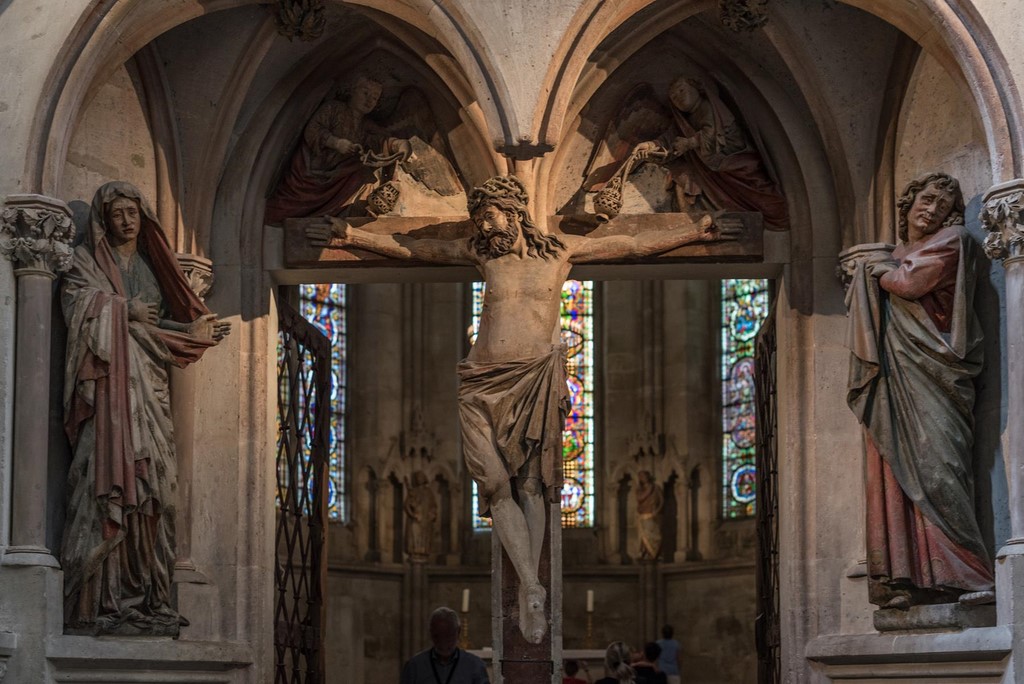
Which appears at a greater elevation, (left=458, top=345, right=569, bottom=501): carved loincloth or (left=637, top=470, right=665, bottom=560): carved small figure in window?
(left=458, top=345, right=569, bottom=501): carved loincloth

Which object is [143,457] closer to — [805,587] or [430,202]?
[430,202]

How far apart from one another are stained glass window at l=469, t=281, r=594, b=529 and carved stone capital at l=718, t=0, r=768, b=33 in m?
7.75

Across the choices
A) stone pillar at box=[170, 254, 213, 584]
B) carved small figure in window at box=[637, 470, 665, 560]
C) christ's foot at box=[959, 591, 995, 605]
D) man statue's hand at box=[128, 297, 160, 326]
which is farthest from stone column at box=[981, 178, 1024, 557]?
carved small figure in window at box=[637, 470, 665, 560]

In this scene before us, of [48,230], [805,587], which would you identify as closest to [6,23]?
[48,230]

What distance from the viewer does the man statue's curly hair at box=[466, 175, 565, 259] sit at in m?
10.9

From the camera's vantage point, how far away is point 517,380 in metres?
10.7

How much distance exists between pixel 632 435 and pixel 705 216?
7.32 metres

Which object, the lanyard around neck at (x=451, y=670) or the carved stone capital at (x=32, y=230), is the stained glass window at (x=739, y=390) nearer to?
the lanyard around neck at (x=451, y=670)

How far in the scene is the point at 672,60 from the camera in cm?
1199

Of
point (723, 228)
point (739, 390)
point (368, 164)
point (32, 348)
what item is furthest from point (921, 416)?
point (739, 390)

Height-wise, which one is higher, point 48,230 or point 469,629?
point 48,230

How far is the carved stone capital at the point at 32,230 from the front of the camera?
986cm

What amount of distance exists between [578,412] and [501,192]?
8438mm

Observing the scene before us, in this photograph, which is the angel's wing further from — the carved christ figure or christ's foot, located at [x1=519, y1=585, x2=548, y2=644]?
christ's foot, located at [x1=519, y1=585, x2=548, y2=644]
